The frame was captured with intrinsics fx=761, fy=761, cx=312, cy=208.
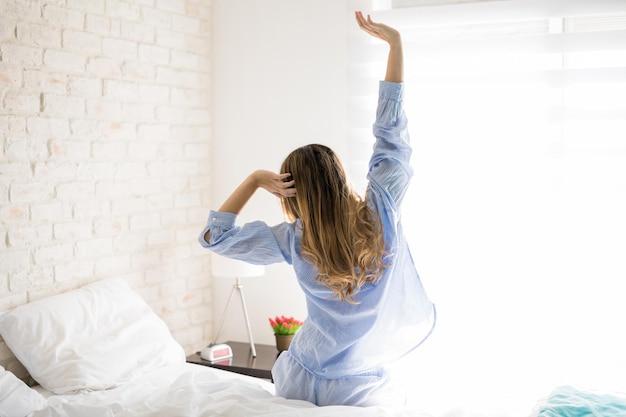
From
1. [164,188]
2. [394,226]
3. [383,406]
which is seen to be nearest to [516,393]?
[383,406]

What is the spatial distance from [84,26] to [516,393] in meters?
2.59

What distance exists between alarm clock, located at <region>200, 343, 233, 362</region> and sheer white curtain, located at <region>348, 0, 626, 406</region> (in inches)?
38.1

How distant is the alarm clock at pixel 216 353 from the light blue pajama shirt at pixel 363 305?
1.31 m

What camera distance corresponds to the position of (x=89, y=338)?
10.1ft

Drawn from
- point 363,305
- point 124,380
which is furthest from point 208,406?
point 124,380

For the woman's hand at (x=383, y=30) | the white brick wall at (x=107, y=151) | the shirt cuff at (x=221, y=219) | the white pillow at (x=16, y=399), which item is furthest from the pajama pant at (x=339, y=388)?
the white brick wall at (x=107, y=151)

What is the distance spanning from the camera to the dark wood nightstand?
359 cm

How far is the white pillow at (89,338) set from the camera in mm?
2904

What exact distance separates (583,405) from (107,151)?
7.60ft

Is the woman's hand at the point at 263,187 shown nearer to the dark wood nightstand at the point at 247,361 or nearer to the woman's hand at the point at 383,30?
the woman's hand at the point at 383,30

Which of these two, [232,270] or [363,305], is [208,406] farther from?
[232,270]

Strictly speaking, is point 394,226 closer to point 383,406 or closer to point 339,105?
point 383,406

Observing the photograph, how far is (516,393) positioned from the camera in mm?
3604

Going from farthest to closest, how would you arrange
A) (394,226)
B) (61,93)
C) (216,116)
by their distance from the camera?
1. (216,116)
2. (61,93)
3. (394,226)
